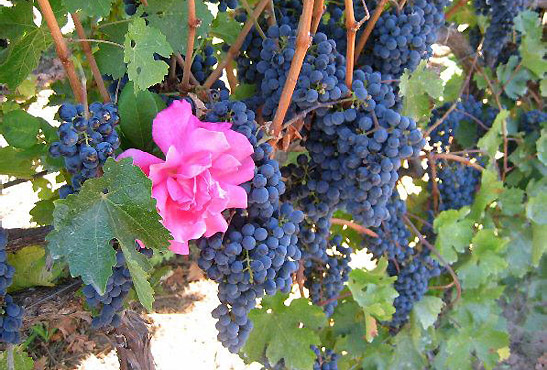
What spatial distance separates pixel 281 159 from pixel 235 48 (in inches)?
24.9

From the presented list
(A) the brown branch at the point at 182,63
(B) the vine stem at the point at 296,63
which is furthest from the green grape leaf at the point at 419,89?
(A) the brown branch at the point at 182,63

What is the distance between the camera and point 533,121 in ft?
5.85

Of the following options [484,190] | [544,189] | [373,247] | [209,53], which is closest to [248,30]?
[209,53]

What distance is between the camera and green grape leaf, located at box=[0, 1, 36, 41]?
858 millimetres

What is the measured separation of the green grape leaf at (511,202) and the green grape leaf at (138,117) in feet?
4.02

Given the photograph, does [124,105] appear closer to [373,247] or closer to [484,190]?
[373,247]

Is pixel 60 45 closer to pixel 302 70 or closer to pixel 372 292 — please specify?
pixel 302 70

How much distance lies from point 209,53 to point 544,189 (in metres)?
1.21

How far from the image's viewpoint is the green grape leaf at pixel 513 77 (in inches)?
69.8

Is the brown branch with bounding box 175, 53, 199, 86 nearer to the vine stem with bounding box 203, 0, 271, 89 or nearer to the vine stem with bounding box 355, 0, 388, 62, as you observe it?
the vine stem with bounding box 203, 0, 271, 89

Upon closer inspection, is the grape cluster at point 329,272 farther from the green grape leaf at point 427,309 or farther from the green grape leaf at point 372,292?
the green grape leaf at point 427,309

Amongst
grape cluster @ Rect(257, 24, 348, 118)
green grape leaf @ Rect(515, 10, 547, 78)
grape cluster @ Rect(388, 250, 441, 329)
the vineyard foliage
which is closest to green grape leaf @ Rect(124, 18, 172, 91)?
the vineyard foliage

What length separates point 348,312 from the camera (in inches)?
64.5

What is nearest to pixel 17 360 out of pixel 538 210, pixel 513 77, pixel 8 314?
pixel 8 314
